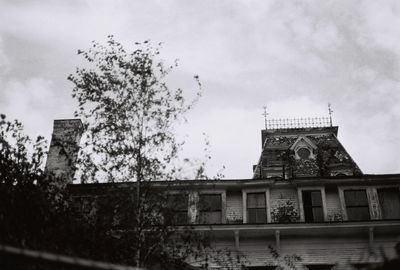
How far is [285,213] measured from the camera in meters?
23.0

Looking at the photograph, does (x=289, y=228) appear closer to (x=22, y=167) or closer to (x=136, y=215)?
(x=136, y=215)

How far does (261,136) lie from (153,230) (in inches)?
833

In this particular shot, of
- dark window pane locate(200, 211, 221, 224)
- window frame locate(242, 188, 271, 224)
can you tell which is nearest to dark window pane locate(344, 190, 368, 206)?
window frame locate(242, 188, 271, 224)

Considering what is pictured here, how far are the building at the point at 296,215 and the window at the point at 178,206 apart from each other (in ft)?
0.30

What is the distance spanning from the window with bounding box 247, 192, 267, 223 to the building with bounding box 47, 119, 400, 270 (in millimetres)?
46

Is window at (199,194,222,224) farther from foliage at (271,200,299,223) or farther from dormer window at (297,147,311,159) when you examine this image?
dormer window at (297,147,311,159)

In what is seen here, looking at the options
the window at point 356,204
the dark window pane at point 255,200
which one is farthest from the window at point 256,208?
the window at point 356,204

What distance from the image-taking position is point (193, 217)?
23.0 metres

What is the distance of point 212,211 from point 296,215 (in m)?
3.85

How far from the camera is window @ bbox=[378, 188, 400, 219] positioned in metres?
22.7

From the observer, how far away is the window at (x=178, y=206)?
58.7 feet

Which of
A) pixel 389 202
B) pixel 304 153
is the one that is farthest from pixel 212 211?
pixel 304 153

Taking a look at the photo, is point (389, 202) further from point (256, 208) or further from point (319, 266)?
point (256, 208)

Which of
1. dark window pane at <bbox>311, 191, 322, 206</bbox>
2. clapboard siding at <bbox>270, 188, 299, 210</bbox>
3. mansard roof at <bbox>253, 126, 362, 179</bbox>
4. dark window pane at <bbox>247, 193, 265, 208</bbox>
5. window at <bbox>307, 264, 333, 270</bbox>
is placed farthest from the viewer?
mansard roof at <bbox>253, 126, 362, 179</bbox>
